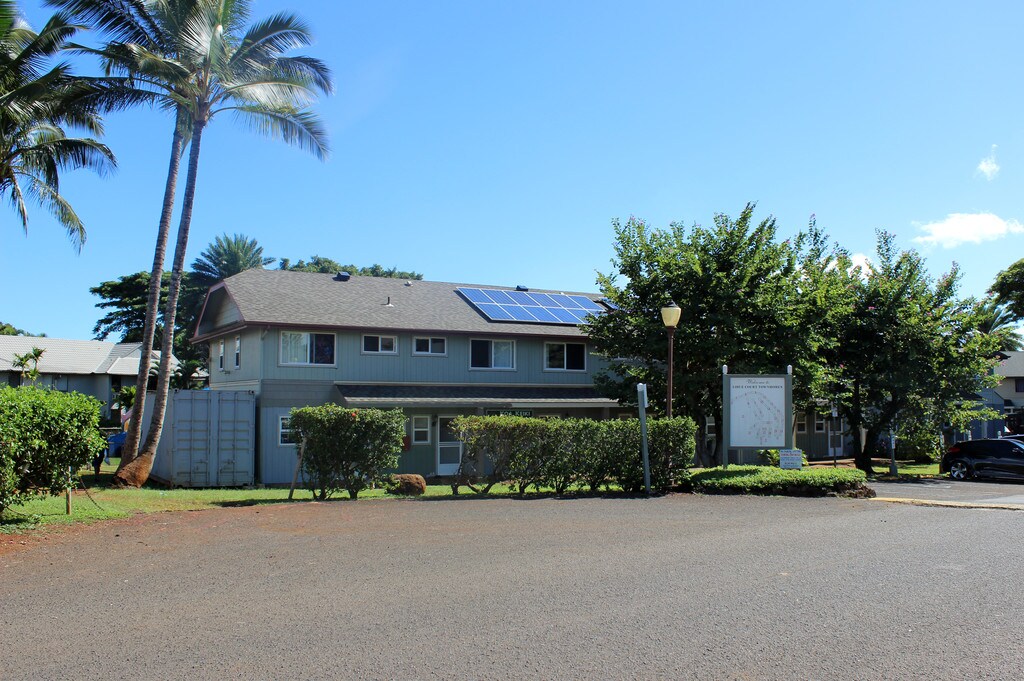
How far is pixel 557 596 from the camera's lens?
22.0 feet

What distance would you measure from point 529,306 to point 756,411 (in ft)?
46.7

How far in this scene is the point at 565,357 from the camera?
28.7 meters

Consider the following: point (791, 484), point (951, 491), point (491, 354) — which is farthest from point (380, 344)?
point (951, 491)

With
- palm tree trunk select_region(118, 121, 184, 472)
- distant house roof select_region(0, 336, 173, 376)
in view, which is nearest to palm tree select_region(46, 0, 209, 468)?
palm tree trunk select_region(118, 121, 184, 472)

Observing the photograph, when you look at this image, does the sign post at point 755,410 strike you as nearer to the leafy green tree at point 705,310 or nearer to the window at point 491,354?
the leafy green tree at point 705,310

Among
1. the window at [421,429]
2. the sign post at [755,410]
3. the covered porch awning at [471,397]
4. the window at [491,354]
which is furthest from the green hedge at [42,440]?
the window at [491,354]

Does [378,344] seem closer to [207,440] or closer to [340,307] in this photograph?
[340,307]

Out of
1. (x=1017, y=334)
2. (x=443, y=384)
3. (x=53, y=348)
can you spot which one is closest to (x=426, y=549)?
(x=443, y=384)

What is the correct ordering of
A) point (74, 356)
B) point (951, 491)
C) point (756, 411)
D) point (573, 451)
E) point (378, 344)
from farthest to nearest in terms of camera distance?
point (74, 356), point (378, 344), point (951, 491), point (756, 411), point (573, 451)

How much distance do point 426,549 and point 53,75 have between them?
15235 millimetres

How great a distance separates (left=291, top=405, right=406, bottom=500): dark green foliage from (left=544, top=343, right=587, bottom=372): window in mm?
13751

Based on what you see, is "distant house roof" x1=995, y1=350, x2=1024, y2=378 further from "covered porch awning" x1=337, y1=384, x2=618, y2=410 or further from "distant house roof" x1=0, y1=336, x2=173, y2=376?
"distant house roof" x1=0, y1=336, x2=173, y2=376

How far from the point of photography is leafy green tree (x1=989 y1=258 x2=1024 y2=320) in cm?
4291

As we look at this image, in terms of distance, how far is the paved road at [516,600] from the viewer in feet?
16.7
